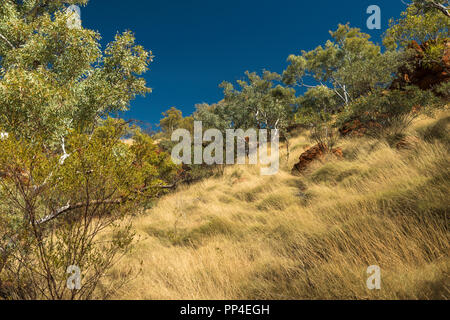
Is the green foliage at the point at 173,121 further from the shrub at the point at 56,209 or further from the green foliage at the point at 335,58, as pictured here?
the shrub at the point at 56,209

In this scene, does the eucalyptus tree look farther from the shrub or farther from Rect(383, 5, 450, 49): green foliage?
Rect(383, 5, 450, 49): green foliage

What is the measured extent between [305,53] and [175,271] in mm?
32177

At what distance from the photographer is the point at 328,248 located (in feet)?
10.7

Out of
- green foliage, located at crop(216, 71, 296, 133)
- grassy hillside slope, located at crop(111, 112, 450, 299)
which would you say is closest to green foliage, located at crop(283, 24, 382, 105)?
green foliage, located at crop(216, 71, 296, 133)

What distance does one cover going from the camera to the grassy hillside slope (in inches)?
94.7

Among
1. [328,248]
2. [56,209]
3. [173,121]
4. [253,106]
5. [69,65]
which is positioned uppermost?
[173,121]

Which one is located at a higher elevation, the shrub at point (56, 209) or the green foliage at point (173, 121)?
the green foliage at point (173, 121)

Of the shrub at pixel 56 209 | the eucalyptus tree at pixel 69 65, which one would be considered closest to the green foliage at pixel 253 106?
the eucalyptus tree at pixel 69 65

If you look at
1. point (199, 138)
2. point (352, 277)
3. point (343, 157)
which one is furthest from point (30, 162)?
point (199, 138)

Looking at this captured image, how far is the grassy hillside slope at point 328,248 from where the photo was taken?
2404 millimetres

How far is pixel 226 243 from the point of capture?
4.94 meters

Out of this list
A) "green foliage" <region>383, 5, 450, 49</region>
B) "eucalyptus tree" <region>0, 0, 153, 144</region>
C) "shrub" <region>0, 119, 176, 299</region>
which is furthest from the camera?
"green foliage" <region>383, 5, 450, 49</region>

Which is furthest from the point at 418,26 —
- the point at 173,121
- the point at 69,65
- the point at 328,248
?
the point at 173,121

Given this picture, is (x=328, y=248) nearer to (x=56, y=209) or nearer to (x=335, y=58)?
(x=56, y=209)
